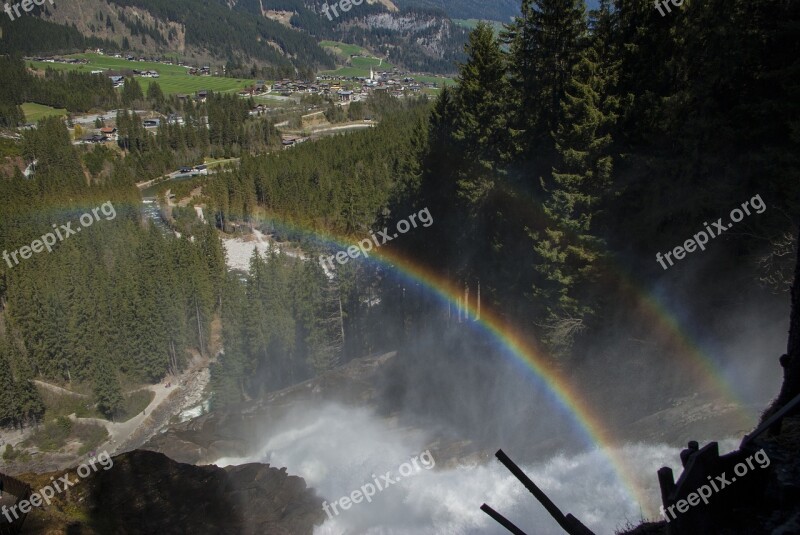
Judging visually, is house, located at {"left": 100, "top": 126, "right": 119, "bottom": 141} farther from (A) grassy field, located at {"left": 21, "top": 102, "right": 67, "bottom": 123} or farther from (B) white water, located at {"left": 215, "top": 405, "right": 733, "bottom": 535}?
(B) white water, located at {"left": 215, "top": 405, "right": 733, "bottom": 535}

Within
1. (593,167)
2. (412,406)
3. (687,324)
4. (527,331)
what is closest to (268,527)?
(412,406)

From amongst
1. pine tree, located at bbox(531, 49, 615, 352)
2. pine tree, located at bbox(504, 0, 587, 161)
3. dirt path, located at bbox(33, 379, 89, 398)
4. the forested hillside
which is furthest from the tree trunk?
dirt path, located at bbox(33, 379, 89, 398)

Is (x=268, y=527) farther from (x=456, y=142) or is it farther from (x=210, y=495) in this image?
(x=456, y=142)

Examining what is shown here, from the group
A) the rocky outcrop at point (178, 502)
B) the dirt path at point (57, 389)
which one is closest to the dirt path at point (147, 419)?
the dirt path at point (57, 389)

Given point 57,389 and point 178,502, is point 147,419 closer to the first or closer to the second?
point 57,389

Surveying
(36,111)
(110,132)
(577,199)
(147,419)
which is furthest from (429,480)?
(36,111)

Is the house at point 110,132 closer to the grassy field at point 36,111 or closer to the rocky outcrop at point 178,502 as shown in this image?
the grassy field at point 36,111
